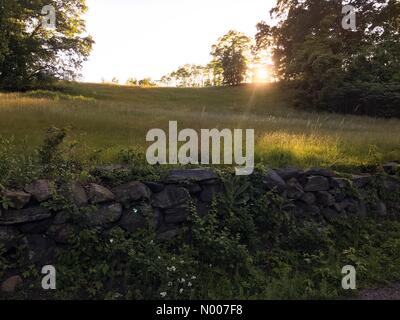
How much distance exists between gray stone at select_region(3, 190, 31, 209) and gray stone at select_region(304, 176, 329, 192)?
4843 mm

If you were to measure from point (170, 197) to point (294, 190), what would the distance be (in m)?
2.43

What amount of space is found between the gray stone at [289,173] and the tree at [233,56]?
50804mm

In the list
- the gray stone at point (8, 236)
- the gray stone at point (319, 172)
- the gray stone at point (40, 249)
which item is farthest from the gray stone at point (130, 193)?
the gray stone at point (319, 172)

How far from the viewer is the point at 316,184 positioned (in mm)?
7449

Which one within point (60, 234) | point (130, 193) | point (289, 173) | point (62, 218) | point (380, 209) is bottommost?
point (380, 209)

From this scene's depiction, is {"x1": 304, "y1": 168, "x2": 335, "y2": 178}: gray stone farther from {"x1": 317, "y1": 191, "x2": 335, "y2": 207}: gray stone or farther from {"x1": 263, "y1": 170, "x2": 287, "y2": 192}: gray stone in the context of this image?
{"x1": 263, "y1": 170, "x2": 287, "y2": 192}: gray stone

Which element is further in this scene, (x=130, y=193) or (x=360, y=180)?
(x=360, y=180)

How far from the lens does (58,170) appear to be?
6.05 m

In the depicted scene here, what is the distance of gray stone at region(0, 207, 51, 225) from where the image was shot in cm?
514

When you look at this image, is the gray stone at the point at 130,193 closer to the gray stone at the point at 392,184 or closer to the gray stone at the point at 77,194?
the gray stone at the point at 77,194

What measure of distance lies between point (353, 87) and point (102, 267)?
85.2 ft

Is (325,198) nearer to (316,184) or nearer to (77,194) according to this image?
(316,184)

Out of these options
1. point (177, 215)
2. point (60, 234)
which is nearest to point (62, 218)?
point (60, 234)
